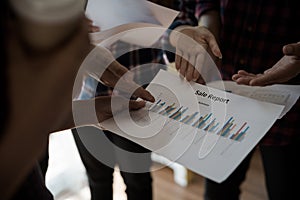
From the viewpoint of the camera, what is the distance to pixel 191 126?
625mm

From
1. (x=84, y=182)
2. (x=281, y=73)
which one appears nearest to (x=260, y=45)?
(x=281, y=73)

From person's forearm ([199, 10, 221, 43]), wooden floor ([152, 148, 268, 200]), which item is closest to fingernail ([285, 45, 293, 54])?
person's forearm ([199, 10, 221, 43])

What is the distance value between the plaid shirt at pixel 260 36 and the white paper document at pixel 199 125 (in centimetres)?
18

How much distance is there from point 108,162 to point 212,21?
489 mm

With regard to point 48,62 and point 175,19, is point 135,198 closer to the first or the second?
point 175,19

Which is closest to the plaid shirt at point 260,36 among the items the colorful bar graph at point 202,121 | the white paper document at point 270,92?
A: the white paper document at point 270,92

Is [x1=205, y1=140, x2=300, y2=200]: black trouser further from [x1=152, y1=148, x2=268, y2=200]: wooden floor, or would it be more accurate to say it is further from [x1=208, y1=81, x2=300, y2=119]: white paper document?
[x1=152, y1=148, x2=268, y2=200]: wooden floor

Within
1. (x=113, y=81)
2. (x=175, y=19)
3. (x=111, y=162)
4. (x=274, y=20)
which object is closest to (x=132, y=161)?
(x=111, y=162)

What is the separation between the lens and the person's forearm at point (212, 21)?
90 centimetres

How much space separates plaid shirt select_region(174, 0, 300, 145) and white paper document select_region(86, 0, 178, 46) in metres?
0.07

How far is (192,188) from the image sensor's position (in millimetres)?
1398

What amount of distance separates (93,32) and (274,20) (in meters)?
0.42

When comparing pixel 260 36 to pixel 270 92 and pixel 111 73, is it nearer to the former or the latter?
pixel 270 92

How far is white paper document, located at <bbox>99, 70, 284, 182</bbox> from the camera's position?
1.78 ft
